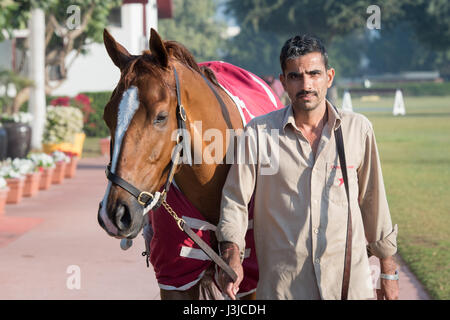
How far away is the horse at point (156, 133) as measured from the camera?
3.10 meters

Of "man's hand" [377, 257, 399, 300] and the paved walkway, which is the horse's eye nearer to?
"man's hand" [377, 257, 399, 300]

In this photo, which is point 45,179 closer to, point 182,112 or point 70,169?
point 70,169

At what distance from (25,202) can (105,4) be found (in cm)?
832

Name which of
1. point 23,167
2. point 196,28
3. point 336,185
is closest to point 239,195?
point 336,185

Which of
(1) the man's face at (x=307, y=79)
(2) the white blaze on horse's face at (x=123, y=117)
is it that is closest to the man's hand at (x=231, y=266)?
(2) the white blaze on horse's face at (x=123, y=117)

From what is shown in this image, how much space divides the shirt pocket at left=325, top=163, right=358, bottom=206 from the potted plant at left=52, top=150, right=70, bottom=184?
10.9m

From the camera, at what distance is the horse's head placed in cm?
307

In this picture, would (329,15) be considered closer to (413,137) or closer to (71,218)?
(413,137)

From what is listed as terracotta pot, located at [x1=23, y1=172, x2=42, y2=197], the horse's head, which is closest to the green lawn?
the horse's head

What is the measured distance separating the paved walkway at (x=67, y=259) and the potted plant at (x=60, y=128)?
5.34m

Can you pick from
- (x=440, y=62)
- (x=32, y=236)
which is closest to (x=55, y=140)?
(x=32, y=236)

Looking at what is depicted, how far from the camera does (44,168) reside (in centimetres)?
1276

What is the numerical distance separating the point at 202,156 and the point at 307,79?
0.69m

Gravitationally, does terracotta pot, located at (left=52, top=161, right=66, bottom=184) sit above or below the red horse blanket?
below
